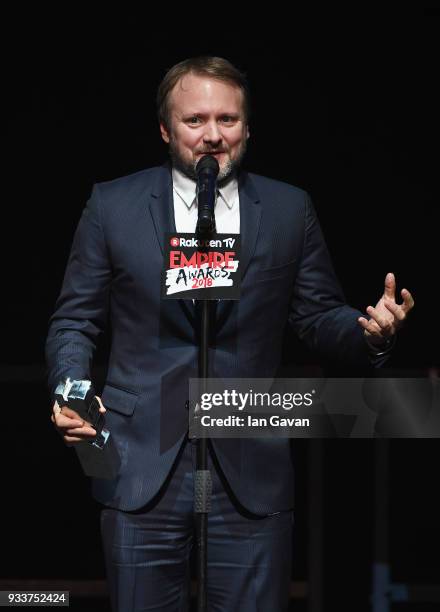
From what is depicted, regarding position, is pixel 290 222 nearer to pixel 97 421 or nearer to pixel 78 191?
pixel 97 421

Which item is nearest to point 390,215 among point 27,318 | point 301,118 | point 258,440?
point 301,118

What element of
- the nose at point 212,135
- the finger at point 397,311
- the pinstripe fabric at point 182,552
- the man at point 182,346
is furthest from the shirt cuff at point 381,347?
the nose at point 212,135

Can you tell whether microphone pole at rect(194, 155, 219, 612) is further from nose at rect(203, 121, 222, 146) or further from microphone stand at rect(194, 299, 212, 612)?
nose at rect(203, 121, 222, 146)

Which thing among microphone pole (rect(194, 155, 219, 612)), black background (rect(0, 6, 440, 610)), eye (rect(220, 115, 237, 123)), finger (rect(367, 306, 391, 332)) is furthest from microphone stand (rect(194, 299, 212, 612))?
black background (rect(0, 6, 440, 610))

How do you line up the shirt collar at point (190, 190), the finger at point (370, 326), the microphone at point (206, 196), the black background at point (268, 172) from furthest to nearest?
1. the black background at point (268, 172)
2. the shirt collar at point (190, 190)
3. the finger at point (370, 326)
4. the microphone at point (206, 196)

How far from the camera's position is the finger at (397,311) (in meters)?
1.77

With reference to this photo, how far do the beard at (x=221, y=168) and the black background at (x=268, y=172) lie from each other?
1.25 meters

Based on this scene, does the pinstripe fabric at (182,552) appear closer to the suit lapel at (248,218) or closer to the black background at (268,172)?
the suit lapel at (248,218)

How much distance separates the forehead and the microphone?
0.30 meters

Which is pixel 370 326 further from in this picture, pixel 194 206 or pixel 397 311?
pixel 194 206

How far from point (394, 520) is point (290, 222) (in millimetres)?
1504

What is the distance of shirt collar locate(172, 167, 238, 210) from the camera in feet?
6.61

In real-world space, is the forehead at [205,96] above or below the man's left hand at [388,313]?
above

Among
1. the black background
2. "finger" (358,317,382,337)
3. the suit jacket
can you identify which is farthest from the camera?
the black background
